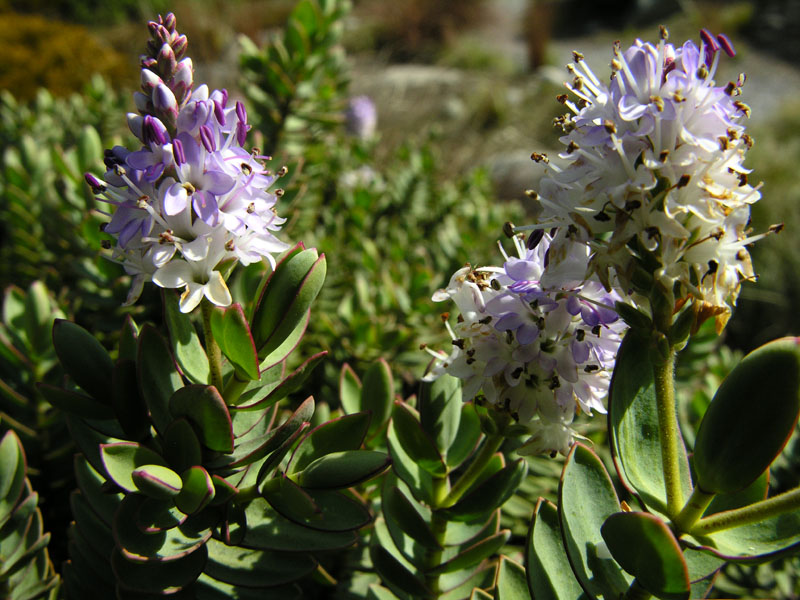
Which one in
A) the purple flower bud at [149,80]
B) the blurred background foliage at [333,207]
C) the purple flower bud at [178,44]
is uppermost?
the purple flower bud at [178,44]

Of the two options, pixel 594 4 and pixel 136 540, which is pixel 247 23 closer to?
pixel 594 4

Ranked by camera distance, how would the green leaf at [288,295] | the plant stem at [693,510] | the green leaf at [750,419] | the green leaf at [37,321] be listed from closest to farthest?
the green leaf at [750,419]
the plant stem at [693,510]
the green leaf at [288,295]
the green leaf at [37,321]

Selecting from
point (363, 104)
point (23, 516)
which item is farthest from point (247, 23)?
point (23, 516)

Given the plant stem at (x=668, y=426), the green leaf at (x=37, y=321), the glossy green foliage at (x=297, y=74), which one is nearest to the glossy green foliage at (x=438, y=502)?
the plant stem at (x=668, y=426)

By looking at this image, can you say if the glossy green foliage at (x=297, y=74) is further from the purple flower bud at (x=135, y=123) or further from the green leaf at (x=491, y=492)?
the green leaf at (x=491, y=492)

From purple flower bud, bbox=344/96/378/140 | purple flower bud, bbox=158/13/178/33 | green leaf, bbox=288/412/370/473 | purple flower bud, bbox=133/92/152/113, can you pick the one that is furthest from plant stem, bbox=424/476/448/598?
purple flower bud, bbox=344/96/378/140

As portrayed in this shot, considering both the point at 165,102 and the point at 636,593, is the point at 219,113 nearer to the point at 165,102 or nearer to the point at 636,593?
the point at 165,102
